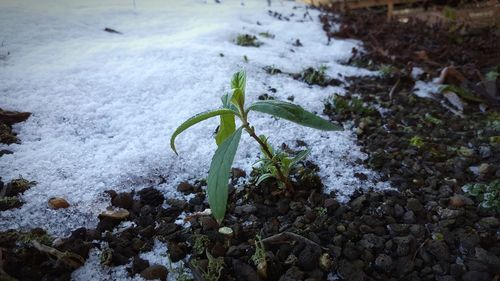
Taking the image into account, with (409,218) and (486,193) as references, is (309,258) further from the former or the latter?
(486,193)

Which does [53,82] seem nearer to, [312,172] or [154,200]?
[154,200]

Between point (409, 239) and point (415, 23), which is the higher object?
point (415, 23)

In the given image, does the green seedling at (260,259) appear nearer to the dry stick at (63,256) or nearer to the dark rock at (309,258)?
the dark rock at (309,258)

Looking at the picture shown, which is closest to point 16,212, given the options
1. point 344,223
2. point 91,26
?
point 344,223

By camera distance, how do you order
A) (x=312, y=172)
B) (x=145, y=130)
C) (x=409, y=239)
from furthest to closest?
(x=145, y=130), (x=312, y=172), (x=409, y=239)

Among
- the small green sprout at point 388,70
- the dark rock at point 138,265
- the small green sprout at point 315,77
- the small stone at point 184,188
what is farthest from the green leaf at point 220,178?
Result: the small green sprout at point 388,70

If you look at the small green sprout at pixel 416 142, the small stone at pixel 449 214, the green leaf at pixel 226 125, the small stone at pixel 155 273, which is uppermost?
the green leaf at pixel 226 125

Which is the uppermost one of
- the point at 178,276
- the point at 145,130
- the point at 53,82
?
the point at 53,82
